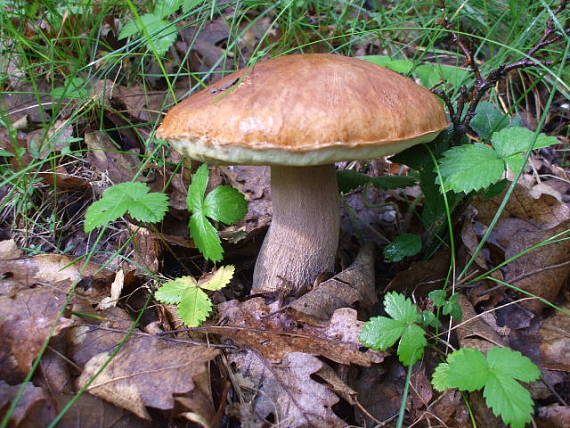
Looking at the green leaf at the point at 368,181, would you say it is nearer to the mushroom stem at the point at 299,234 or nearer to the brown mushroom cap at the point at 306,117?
the mushroom stem at the point at 299,234

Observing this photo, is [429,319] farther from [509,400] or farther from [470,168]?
[470,168]

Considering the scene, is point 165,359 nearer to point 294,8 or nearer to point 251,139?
point 251,139

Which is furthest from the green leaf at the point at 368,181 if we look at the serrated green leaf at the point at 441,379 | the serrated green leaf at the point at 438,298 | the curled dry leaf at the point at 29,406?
the curled dry leaf at the point at 29,406

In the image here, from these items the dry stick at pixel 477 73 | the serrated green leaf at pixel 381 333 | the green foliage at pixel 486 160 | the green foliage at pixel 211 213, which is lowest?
the serrated green leaf at pixel 381 333

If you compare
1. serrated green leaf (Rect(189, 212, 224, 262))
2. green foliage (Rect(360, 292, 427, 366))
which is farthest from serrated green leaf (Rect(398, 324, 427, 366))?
serrated green leaf (Rect(189, 212, 224, 262))

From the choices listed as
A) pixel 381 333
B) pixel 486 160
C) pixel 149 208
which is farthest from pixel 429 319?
pixel 149 208

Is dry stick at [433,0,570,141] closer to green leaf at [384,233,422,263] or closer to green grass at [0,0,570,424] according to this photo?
green grass at [0,0,570,424]
